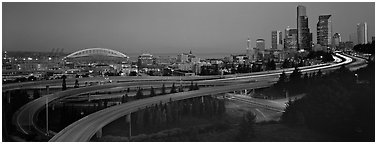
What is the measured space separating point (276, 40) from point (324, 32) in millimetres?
535

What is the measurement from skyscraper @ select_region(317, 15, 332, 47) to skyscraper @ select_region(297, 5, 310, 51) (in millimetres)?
127

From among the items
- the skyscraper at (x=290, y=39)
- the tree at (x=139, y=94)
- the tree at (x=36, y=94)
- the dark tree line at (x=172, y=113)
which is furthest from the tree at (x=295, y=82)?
the tree at (x=36, y=94)

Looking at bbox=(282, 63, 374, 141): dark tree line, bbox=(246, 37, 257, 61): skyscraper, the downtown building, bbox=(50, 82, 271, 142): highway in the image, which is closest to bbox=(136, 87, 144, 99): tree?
bbox=(50, 82, 271, 142): highway

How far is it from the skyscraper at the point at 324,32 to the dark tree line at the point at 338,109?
0.49m

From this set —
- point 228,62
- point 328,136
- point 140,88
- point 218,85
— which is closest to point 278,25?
point 228,62

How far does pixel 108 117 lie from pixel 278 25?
2007 millimetres

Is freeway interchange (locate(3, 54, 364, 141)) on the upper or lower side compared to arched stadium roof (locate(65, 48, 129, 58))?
lower

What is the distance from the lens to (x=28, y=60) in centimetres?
364

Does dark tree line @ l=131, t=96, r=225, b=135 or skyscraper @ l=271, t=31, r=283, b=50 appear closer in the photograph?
dark tree line @ l=131, t=96, r=225, b=135

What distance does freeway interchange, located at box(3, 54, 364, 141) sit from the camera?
3.35 m

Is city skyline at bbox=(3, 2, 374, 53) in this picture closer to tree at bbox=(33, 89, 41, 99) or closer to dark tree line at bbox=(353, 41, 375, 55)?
dark tree line at bbox=(353, 41, 375, 55)

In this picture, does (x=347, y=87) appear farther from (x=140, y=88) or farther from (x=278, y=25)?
(x=140, y=88)

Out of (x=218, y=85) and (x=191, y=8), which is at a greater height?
(x=191, y=8)

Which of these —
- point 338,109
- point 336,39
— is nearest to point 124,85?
point 338,109
